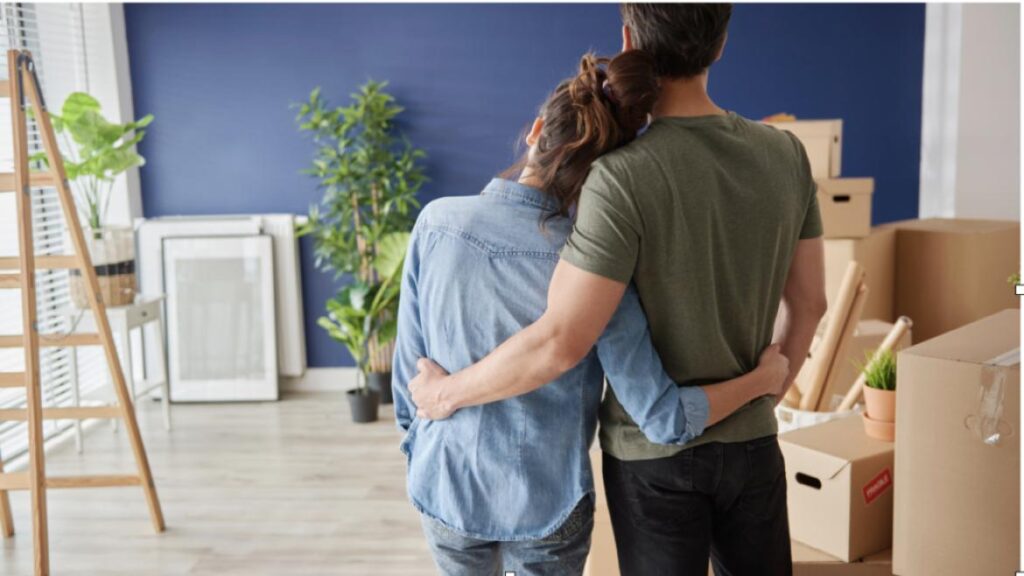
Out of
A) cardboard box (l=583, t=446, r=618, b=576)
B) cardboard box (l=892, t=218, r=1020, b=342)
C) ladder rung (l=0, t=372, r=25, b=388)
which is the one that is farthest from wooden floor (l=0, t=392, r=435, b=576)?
cardboard box (l=892, t=218, r=1020, b=342)

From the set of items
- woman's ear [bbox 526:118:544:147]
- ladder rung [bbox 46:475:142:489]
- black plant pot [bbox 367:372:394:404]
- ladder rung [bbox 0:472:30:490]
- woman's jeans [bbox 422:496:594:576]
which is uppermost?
woman's ear [bbox 526:118:544:147]

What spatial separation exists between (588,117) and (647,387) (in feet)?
1.15

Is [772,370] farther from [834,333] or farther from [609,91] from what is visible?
[834,333]

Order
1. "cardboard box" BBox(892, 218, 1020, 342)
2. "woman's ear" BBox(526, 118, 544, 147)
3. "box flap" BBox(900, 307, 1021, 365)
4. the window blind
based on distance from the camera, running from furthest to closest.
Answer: the window blind, "cardboard box" BBox(892, 218, 1020, 342), "box flap" BBox(900, 307, 1021, 365), "woman's ear" BBox(526, 118, 544, 147)

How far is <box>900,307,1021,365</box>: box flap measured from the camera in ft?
5.12

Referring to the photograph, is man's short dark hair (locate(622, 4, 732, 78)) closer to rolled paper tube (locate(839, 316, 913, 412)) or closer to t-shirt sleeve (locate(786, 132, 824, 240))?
t-shirt sleeve (locate(786, 132, 824, 240))

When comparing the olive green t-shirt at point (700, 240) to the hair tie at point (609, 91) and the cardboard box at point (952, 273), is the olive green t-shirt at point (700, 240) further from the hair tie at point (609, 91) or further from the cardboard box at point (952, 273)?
the cardboard box at point (952, 273)

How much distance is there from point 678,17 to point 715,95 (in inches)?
151

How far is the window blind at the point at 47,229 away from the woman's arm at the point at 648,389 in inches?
135

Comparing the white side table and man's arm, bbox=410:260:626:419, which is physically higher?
man's arm, bbox=410:260:626:419

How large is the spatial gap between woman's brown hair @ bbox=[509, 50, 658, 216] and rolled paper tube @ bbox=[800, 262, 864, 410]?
129 cm

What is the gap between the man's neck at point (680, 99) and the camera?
128cm

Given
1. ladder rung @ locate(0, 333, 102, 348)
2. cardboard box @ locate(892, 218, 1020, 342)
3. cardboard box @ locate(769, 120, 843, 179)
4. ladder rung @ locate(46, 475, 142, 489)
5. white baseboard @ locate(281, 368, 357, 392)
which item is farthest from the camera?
white baseboard @ locate(281, 368, 357, 392)

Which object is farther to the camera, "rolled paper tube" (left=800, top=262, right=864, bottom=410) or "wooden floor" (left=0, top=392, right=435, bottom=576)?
"wooden floor" (left=0, top=392, right=435, bottom=576)
